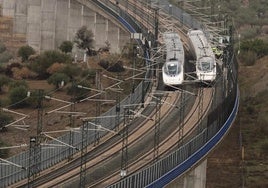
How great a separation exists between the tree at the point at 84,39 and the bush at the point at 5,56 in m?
11.5

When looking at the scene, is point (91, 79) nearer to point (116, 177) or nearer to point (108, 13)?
point (108, 13)

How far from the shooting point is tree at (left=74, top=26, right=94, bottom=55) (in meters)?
95.2

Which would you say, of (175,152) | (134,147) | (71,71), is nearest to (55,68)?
(71,71)

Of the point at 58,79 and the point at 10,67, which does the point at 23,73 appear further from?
the point at 58,79

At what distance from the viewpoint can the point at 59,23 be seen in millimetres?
100438

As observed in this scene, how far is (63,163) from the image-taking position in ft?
171

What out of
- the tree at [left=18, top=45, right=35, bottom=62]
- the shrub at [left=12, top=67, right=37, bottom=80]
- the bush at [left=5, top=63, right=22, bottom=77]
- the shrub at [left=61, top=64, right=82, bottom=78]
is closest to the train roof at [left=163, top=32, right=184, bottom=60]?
the shrub at [left=61, top=64, right=82, bottom=78]

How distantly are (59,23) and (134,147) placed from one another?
167 feet

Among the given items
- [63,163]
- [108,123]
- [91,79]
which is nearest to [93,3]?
[91,79]

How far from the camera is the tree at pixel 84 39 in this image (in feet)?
312

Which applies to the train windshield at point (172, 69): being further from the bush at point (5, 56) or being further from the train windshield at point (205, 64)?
the bush at point (5, 56)

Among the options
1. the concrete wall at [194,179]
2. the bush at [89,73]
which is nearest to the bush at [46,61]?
the bush at [89,73]

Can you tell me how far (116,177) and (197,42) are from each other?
3567 cm

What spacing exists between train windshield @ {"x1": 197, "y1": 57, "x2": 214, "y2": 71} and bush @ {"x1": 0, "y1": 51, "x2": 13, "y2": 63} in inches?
1592
